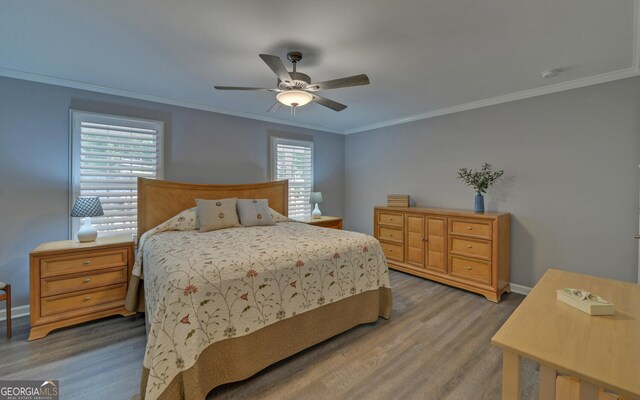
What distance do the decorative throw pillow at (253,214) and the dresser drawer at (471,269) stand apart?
2.48 m

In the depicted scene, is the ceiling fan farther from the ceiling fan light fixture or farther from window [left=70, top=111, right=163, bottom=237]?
window [left=70, top=111, right=163, bottom=237]

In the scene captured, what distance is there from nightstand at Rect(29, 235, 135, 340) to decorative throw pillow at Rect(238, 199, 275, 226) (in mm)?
1187

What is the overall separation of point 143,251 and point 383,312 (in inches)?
97.8

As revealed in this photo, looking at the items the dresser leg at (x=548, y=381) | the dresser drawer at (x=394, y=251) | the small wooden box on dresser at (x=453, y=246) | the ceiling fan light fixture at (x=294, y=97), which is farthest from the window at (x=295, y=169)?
the dresser leg at (x=548, y=381)

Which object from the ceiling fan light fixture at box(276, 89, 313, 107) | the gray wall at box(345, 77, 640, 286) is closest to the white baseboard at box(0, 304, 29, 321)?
the ceiling fan light fixture at box(276, 89, 313, 107)

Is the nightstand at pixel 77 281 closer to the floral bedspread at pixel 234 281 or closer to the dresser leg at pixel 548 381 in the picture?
the floral bedspread at pixel 234 281

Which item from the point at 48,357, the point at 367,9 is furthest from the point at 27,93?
the point at 367,9

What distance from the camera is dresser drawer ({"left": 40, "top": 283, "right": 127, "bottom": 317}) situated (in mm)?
2430

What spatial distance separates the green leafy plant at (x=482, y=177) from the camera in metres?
3.56

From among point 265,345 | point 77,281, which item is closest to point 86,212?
point 77,281

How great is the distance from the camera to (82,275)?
8.46ft

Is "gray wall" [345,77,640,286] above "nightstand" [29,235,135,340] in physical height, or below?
above

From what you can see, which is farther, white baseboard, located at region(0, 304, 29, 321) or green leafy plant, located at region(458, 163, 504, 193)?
green leafy plant, located at region(458, 163, 504, 193)

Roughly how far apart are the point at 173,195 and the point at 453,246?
3.72 m
